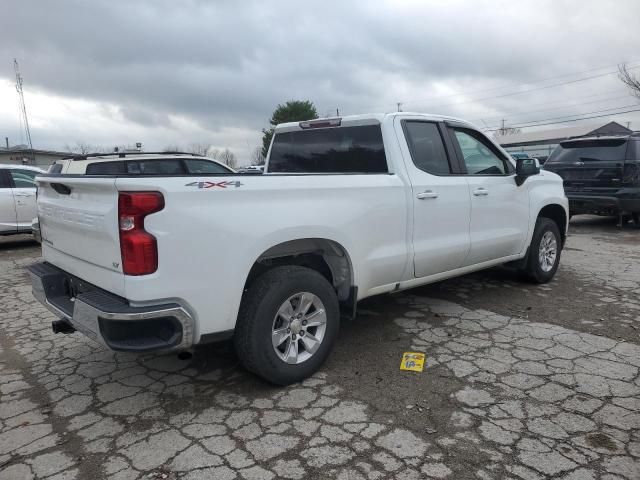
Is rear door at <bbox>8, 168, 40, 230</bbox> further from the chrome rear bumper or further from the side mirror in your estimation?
the side mirror

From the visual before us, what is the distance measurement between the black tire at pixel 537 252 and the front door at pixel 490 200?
288mm

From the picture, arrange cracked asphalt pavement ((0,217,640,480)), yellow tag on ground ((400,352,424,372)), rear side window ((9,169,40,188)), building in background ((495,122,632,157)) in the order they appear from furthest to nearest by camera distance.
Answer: building in background ((495,122,632,157))
rear side window ((9,169,40,188))
yellow tag on ground ((400,352,424,372))
cracked asphalt pavement ((0,217,640,480))

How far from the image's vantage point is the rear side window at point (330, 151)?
13.9 feet

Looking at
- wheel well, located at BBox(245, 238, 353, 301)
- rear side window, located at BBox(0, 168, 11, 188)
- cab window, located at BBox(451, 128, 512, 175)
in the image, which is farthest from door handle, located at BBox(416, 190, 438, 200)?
rear side window, located at BBox(0, 168, 11, 188)

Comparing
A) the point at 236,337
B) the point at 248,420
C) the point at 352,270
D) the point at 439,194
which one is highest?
the point at 439,194

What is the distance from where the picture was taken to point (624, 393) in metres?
3.23

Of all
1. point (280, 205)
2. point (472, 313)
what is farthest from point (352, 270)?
point (472, 313)

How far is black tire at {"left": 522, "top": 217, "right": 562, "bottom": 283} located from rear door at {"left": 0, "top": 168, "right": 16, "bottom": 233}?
8994mm

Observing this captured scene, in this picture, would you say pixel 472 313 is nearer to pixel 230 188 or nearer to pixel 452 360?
pixel 452 360

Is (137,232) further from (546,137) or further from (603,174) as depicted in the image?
(546,137)

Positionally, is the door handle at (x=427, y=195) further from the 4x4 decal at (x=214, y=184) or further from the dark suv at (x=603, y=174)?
the dark suv at (x=603, y=174)

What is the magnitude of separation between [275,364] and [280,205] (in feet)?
3.39

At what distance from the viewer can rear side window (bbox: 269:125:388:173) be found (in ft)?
13.9

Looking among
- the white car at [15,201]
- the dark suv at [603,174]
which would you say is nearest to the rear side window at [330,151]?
the white car at [15,201]
